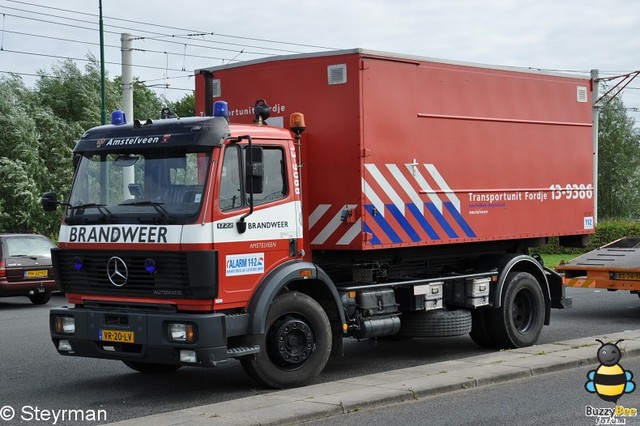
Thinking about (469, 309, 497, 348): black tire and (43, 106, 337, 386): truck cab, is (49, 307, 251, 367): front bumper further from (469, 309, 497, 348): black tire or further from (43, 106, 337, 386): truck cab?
(469, 309, 497, 348): black tire

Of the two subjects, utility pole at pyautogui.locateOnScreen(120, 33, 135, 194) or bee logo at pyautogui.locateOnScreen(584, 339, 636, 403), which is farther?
utility pole at pyautogui.locateOnScreen(120, 33, 135, 194)

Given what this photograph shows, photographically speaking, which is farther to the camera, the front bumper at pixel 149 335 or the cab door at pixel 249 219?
the cab door at pixel 249 219

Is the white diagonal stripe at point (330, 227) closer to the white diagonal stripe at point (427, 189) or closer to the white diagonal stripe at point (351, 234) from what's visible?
the white diagonal stripe at point (351, 234)

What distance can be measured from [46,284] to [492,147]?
462 inches

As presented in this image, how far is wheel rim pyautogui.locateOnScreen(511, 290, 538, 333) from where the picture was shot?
13.1 m

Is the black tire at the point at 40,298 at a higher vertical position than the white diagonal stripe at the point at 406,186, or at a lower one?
lower

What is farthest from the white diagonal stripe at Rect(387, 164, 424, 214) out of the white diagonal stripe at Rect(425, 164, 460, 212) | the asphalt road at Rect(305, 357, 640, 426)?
the asphalt road at Rect(305, 357, 640, 426)

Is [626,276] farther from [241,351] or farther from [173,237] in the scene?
[173,237]

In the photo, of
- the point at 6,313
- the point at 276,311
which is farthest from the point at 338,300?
the point at 6,313

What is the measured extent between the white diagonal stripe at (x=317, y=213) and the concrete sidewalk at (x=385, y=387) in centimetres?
177

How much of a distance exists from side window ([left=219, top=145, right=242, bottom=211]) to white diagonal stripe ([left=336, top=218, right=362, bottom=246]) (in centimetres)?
154

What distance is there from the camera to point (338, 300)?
10539 mm

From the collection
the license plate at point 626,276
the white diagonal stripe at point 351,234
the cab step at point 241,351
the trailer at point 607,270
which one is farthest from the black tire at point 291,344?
the license plate at point 626,276

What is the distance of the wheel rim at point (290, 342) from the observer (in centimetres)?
988
